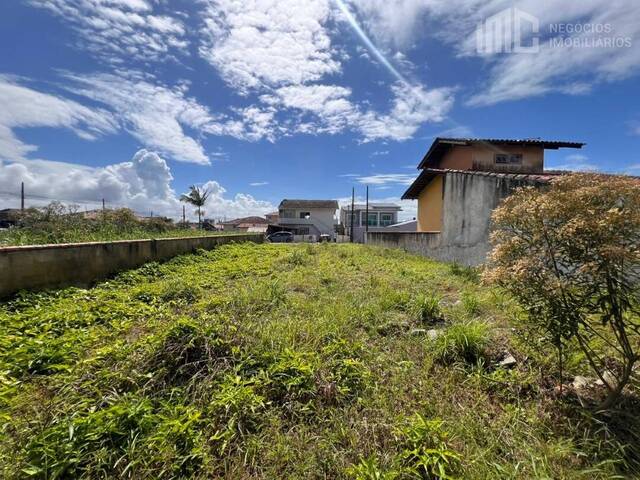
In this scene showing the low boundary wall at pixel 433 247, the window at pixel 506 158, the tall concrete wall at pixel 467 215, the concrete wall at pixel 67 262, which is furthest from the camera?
the window at pixel 506 158

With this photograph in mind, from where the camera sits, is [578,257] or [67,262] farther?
[67,262]

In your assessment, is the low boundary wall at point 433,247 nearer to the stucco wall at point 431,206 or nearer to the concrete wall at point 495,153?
the stucco wall at point 431,206

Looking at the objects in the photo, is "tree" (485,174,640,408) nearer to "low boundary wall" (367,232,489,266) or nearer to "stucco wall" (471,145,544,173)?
"low boundary wall" (367,232,489,266)

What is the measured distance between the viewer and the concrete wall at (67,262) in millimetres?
3971

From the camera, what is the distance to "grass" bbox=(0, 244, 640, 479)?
5.49 ft

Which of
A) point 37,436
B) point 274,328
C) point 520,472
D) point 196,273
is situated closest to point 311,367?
point 274,328

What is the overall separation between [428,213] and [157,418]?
1279 centimetres

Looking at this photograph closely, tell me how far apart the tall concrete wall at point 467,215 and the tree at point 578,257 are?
13.9ft

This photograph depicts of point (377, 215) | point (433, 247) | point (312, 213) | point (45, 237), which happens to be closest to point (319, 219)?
point (312, 213)

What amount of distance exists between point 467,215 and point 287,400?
7907 millimetres

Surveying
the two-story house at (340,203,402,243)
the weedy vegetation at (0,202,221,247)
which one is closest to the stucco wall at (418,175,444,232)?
the weedy vegetation at (0,202,221,247)

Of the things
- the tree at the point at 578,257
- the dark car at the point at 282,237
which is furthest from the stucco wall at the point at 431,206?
the dark car at the point at 282,237

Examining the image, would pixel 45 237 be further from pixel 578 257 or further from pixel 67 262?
pixel 578 257

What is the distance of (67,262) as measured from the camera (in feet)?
15.7
